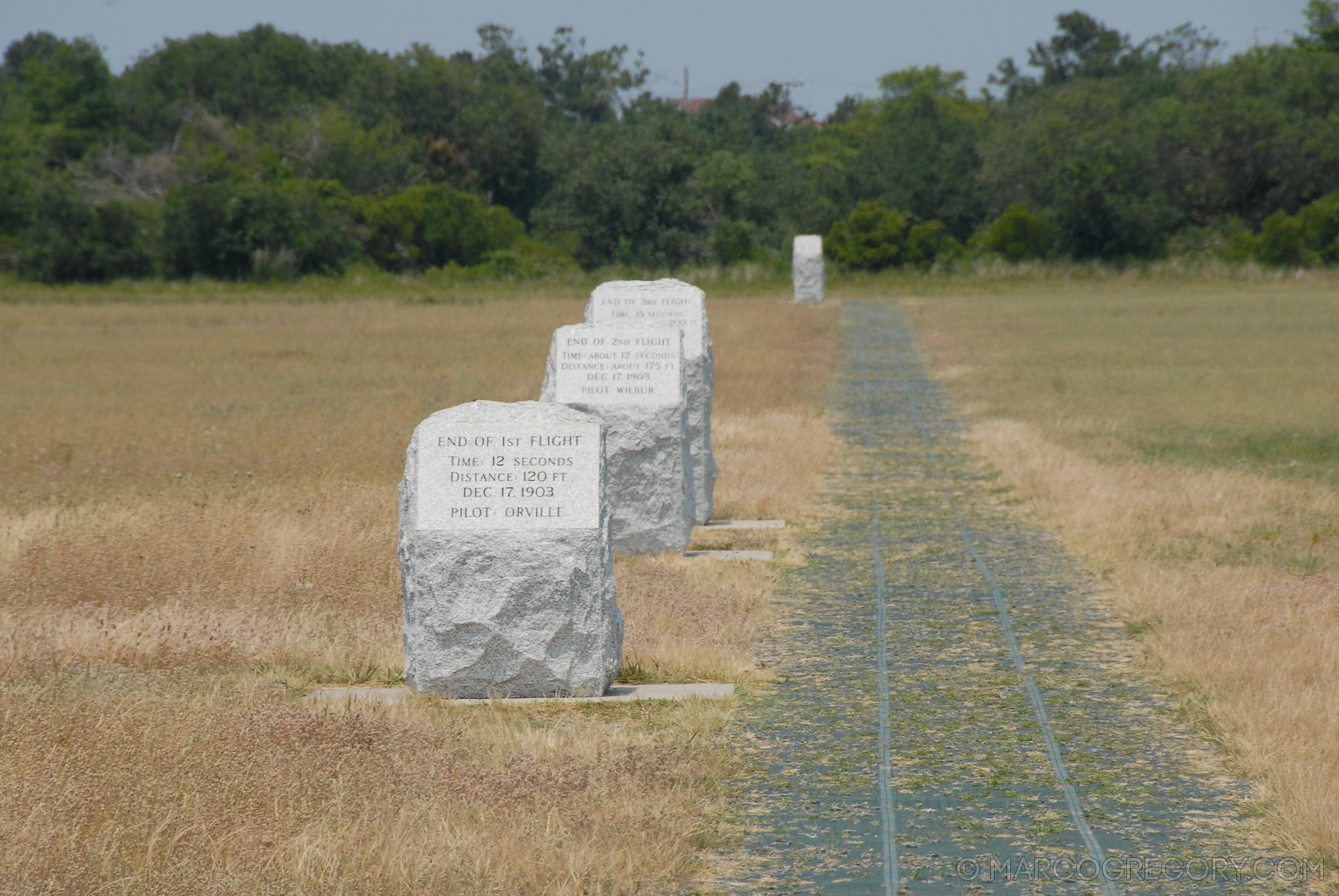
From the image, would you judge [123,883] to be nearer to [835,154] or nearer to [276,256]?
[276,256]

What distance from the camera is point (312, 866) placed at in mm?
4879

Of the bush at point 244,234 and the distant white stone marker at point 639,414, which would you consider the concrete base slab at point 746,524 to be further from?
the bush at point 244,234

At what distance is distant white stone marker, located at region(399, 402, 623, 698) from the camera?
720 centimetres

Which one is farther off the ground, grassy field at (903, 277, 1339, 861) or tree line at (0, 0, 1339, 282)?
tree line at (0, 0, 1339, 282)

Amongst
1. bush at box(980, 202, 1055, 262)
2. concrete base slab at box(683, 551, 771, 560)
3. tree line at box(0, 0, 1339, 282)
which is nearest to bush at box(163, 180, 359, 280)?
tree line at box(0, 0, 1339, 282)

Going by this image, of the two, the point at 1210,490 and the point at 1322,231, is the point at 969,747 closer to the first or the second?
the point at 1210,490

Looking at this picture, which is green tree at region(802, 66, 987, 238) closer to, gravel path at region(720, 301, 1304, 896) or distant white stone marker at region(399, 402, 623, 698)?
gravel path at region(720, 301, 1304, 896)

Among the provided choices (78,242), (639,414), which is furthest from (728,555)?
(78,242)

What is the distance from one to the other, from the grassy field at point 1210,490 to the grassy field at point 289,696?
244 cm

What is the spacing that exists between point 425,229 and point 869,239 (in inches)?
753

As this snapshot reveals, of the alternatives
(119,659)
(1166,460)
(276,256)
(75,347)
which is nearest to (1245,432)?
(1166,460)

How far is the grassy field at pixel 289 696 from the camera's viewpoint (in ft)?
16.4

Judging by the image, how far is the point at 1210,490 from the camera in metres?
12.9

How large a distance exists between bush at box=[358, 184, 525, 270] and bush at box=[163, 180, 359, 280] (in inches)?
156
